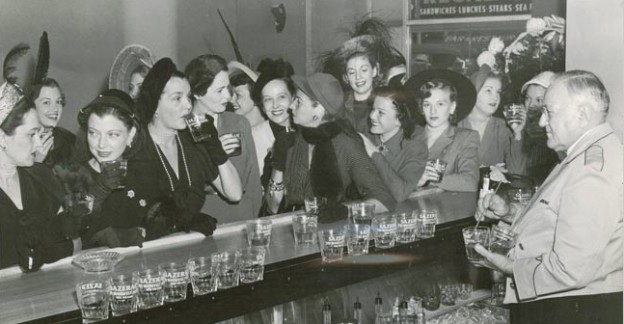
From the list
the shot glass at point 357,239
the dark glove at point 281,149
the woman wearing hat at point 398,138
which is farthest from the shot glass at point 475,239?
the dark glove at point 281,149

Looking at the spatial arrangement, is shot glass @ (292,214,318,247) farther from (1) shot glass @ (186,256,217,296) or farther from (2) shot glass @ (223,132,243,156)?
(1) shot glass @ (186,256,217,296)

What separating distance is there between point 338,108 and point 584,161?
68.1 inches

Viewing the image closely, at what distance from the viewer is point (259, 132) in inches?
156

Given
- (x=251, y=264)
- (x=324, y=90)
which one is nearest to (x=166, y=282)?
(x=251, y=264)

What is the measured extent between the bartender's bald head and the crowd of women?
1.32 meters

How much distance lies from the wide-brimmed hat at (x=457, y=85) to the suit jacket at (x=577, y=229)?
63.6 inches

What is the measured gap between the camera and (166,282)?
2631 millimetres

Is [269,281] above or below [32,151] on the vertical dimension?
below

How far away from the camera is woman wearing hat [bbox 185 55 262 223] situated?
11.9ft

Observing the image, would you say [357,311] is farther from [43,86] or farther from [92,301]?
[43,86]

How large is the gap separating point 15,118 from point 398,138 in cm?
236

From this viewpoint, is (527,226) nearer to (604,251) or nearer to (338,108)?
(604,251)

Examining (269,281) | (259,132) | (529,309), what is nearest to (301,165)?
(259,132)

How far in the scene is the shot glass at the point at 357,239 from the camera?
3363mm
